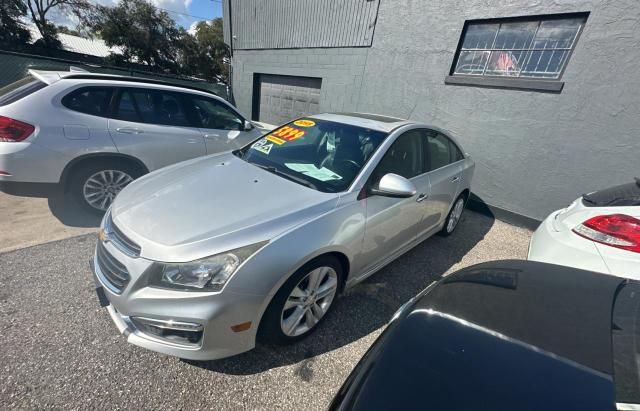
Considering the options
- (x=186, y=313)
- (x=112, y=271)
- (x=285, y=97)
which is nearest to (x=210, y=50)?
(x=285, y=97)

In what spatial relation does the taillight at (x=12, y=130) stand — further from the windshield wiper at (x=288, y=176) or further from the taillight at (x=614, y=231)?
the taillight at (x=614, y=231)

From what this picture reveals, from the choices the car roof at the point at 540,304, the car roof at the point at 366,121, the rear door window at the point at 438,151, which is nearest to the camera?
the car roof at the point at 540,304

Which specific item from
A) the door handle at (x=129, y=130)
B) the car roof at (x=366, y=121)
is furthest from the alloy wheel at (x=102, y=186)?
the car roof at (x=366, y=121)

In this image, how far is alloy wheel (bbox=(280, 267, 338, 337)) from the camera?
191 cm

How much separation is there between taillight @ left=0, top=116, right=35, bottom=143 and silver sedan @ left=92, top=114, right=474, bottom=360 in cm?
168

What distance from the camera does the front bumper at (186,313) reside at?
5.00ft

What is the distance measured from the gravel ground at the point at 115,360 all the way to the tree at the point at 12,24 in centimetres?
2749

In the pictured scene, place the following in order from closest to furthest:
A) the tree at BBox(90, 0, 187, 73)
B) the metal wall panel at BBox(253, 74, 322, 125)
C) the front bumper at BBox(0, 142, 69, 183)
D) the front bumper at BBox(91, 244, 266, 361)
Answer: the front bumper at BBox(91, 244, 266, 361) < the front bumper at BBox(0, 142, 69, 183) < the metal wall panel at BBox(253, 74, 322, 125) < the tree at BBox(90, 0, 187, 73)

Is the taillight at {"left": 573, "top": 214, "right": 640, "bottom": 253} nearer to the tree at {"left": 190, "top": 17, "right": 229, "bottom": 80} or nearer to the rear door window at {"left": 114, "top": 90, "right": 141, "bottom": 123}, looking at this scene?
the rear door window at {"left": 114, "top": 90, "right": 141, "bottom": 123}

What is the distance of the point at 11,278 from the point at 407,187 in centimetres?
337

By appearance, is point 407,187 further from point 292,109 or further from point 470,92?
point 292,109

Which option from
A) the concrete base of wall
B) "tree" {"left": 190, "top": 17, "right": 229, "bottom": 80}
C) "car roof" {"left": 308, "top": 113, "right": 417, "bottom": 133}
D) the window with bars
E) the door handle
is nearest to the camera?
"car roof" {"left": 308, "top": 113, "right": 417, "bottom": 133}

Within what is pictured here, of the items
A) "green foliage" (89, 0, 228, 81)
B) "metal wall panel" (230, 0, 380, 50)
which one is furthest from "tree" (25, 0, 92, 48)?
"metal wall panel" (230, 0, 380, 50)

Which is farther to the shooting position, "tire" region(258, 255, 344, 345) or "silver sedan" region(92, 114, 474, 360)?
"tire" region(258, 255, 344, 345)
